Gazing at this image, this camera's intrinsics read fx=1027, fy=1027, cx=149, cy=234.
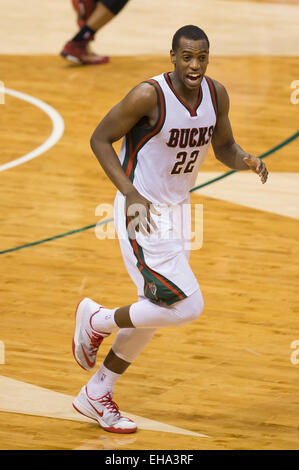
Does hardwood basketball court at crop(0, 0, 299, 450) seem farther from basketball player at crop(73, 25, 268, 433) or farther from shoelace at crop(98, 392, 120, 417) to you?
basketball player at crop(73, 25, 268, 433)

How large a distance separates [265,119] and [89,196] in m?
2.27

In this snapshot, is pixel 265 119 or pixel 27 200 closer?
pixel 27 200

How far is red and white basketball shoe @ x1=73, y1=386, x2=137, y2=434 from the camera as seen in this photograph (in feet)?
13.5

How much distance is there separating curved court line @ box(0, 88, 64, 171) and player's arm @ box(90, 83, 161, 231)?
3.67 meters

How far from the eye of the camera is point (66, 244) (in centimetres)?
624

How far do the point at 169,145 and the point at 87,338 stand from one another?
35.5 inches

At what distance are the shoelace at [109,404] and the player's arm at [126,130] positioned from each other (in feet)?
2.48

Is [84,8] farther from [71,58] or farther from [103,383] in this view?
[103,383]

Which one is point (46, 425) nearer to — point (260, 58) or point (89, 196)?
point (89, 196)

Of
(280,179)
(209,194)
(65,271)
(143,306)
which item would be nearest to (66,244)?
(65,271)

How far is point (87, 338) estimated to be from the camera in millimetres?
4242

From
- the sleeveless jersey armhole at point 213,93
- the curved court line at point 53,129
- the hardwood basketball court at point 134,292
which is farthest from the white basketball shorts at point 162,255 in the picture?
the curved court line at point 53,129

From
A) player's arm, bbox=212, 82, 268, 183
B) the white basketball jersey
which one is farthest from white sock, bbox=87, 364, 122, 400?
player's arm, bbox=212, 82, 268, 183

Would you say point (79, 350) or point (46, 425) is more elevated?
point (79, 350)
